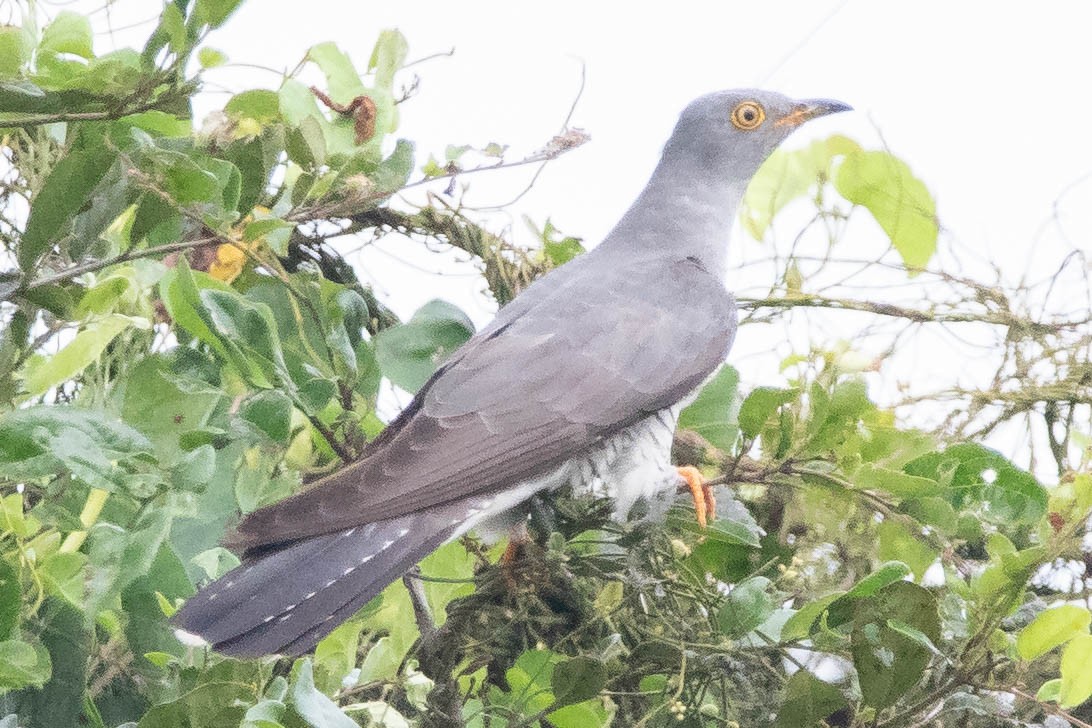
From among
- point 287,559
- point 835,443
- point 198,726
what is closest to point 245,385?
point 287,559

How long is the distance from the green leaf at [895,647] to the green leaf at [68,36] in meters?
0.89

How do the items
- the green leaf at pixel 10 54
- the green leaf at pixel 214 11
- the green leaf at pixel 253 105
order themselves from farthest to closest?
1. the green leaf at pixel 253 105
2. the green leaf at pixel 10 54
3. the green leaf at pixel 214 11

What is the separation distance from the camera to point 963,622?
3.51ft

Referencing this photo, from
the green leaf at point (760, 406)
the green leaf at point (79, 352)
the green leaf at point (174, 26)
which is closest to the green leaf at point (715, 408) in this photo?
the green leaf at point (760, 406)

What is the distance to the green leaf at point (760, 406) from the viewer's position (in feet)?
3.87

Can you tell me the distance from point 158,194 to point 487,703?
1.91ft

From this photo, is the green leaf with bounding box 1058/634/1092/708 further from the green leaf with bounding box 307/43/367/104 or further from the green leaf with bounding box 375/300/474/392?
the green leaf with bounding box 307/43/367/104

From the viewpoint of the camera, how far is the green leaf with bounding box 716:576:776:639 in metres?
1.13

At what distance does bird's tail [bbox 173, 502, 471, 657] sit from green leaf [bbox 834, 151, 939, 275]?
61 cm

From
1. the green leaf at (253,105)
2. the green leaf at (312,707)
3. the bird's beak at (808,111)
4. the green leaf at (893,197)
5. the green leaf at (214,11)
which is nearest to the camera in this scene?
the green leaf at (312,707)

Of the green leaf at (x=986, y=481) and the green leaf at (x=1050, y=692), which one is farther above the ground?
the green leaf at (x=986, y=481)

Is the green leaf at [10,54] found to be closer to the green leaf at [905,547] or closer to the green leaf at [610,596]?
the green leaf at [610,596]

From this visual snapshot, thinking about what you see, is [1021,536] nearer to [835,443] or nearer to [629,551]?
[835,443]

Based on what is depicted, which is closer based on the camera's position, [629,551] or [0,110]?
[0,110]
